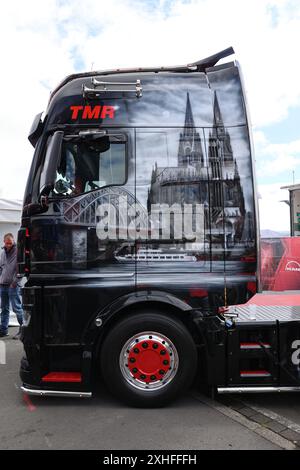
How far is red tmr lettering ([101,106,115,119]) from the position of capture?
3785mm

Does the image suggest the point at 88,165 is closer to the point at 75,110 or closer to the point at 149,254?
the point at 75,110

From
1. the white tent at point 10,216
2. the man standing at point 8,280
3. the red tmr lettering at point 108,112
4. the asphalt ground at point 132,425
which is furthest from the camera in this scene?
the white tent at point 10,216

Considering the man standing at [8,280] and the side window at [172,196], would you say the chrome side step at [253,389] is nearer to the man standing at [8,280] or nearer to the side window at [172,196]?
the side window at [172,196]

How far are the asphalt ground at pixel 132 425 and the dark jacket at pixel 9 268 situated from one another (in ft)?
10.4

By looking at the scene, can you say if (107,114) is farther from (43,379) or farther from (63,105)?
(43,379)

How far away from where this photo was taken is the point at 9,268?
7.09m

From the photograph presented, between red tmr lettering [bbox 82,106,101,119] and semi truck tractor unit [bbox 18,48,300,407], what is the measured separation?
1cm

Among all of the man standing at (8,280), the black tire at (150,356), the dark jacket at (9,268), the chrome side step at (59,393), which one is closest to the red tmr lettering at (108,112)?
the black tire at (150,356)

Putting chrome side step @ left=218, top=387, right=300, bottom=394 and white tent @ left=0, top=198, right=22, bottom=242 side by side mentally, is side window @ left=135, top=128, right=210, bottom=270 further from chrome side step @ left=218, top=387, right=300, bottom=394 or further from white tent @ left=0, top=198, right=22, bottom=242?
white tent @ left=0, top=198, right=22, bottom=242

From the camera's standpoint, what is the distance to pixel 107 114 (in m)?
3.79

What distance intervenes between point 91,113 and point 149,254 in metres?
1.46

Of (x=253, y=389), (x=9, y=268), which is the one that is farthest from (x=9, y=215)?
(x=253, y=389)

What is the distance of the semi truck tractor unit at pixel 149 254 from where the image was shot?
145 inches

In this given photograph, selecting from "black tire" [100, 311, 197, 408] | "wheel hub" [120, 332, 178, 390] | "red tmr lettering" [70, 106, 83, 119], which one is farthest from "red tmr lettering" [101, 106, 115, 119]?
"wheel hub" [120, 332, 178, 390]
